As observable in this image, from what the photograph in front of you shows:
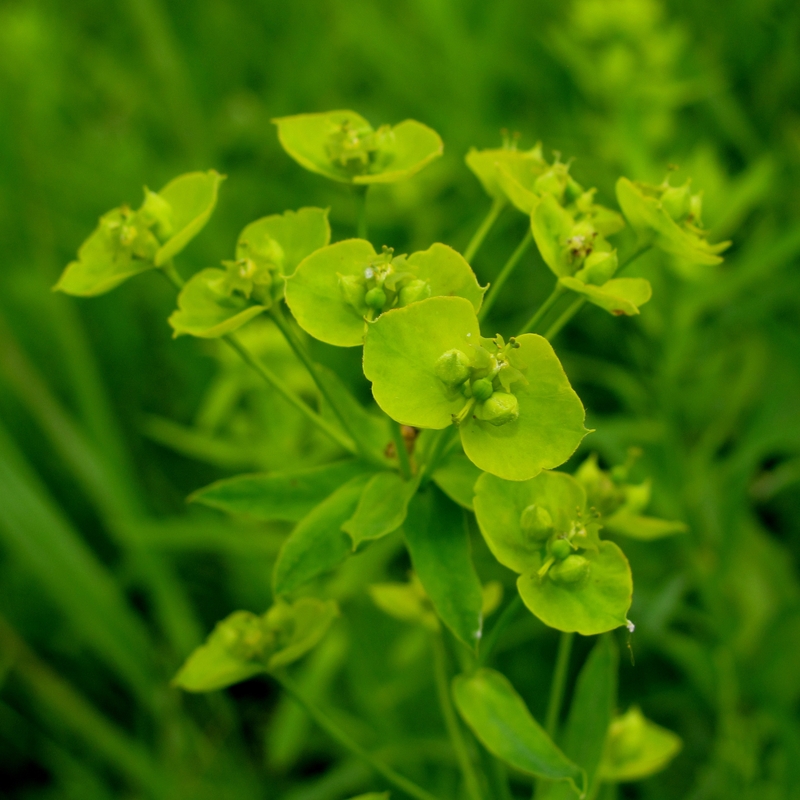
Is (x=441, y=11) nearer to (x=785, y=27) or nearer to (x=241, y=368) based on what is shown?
(x=785, y=27)

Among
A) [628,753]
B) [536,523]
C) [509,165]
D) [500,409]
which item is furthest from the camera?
[628,753]

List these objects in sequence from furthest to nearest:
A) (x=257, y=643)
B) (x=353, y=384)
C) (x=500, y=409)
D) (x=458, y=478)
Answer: (x=353, y=384) → (x=257, y=643) → (x=458, y=478) → (x=500, y=409)

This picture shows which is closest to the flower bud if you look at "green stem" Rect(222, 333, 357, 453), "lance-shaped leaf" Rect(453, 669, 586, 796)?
"green stem" Rect(222, 333, 357, 453)

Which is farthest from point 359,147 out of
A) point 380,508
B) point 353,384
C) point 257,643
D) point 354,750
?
point 353,384

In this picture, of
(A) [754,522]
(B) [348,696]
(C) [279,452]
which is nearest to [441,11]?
(C) [279,452]

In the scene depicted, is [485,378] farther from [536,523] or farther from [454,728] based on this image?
[454,728]

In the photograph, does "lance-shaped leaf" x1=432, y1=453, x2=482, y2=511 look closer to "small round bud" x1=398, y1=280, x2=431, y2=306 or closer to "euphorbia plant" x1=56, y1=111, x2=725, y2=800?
"euphorbia plant" x1=56, y1=111, x2=725, y2=800
